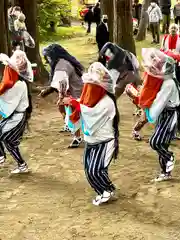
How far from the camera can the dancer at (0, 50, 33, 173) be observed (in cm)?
725

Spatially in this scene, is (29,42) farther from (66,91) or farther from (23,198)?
(23,198)

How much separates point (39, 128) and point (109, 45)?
2.10 m

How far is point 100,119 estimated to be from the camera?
6.17 metres

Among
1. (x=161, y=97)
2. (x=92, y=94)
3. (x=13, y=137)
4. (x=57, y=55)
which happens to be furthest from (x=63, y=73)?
(x=92, y=94)

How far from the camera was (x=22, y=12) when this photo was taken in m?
14.0

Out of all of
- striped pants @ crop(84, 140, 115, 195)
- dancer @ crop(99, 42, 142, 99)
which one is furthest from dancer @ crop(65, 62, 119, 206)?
dancer @ crop(99, 42, 142, 99)

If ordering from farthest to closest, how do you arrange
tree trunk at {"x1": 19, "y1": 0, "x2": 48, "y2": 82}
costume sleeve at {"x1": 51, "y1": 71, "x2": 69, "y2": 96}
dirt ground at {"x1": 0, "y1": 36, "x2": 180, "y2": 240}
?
tree trunk at {"x1": 19, "y1": 0, "x2": 48, "y2": 82} → costume sleeve at {"x1": 51, "y1": 71, "x2": 69, "y2": 96} → dirt ground at {"x1": 0, "y1": 36, "x2": 180, "y2": 240}

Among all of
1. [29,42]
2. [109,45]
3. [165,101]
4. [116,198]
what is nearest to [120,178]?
[116,198]

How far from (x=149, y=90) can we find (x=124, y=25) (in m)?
7.77

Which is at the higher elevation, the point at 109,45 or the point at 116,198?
the point at 109,45

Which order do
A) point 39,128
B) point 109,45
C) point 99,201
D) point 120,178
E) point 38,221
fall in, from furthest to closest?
1. point 39,128
2. point 109,45
3. point 120,178
4. point 99,201
5. point 38,221

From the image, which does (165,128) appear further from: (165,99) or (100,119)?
(100,119)

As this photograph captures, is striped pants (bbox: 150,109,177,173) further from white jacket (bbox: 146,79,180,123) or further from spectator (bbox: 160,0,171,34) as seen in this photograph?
spectator (bbox: 160,0,171,34)

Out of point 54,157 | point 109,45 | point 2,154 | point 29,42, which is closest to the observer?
point 2,154
